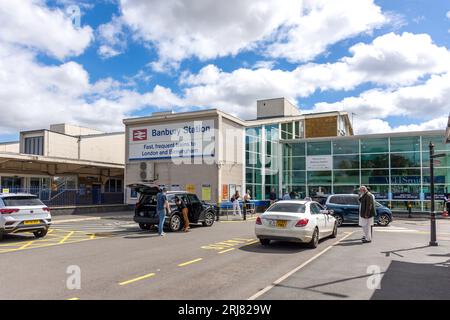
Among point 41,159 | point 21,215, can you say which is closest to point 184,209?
point 21,215

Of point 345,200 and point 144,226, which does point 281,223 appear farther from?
point 345,200

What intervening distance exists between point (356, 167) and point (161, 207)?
2196cm

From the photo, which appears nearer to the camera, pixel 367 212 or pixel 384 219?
pixel 367 212

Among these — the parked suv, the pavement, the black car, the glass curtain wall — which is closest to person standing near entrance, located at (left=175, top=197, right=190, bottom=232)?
the black car

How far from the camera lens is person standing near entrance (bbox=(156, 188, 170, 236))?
14.4 metres

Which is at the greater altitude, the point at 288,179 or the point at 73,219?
the point at 288,179

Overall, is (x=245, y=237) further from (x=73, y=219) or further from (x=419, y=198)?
(x=419, y=198)

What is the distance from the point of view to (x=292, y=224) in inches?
439

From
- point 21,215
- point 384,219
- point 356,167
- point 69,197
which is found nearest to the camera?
point 21,215

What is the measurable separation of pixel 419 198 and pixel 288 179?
1085 centimetres

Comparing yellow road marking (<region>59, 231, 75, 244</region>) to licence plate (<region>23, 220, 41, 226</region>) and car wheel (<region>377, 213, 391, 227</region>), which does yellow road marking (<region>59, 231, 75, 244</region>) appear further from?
car wheel (<region>377, 213, 391, 227</region>)

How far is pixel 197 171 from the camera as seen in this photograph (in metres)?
27.2

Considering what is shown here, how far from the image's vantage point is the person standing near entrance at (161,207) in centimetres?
1444
